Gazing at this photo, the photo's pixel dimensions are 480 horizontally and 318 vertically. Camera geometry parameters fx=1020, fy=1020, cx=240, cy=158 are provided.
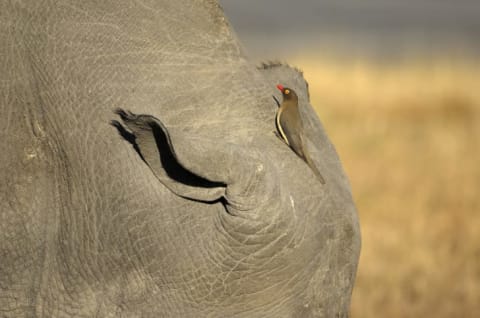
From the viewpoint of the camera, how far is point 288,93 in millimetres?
3307

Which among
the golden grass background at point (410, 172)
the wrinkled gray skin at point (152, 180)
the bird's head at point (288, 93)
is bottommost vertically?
the wrinkled gray skin at point (152, 180)

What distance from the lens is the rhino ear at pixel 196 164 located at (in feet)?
8.88

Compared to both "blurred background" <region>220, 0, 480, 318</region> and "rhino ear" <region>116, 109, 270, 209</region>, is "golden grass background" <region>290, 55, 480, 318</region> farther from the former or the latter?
"rhino ear" <region>116, 109, 270, 209</region>

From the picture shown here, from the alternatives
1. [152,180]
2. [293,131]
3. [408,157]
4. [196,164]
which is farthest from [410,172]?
[196,164]

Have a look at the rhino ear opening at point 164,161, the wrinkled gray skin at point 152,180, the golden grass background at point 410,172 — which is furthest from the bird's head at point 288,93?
the golden grass background at point 410,172

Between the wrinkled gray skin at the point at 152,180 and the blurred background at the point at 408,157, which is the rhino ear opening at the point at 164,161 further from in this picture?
the blurred background at the point at 408,157

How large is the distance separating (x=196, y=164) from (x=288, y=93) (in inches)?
27.4

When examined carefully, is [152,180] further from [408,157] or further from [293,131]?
[408,157]

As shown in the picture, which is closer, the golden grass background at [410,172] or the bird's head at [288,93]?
the bird's head at [288,93]

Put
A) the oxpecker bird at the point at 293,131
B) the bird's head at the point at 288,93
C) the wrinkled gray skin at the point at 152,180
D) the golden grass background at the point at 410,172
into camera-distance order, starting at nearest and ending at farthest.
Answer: the wrinkled gray skin at the point at 152,180 → the oxpecker bird at the point at 293,131 → the bird's head at the point at 288,93 → the golden grass background at the point at 410,172

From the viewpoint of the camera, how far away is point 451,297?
632 cm

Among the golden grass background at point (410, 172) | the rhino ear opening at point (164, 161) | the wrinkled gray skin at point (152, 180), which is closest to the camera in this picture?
the rhino ear opening at point (164, 161)

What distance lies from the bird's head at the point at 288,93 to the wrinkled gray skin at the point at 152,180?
0.09 m

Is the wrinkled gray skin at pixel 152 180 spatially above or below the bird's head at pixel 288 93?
below
